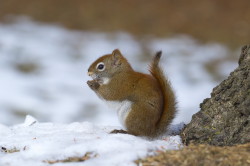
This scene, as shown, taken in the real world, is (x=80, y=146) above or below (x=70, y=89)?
below

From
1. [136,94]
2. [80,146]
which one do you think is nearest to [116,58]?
[136,94]

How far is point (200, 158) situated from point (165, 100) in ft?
3.14

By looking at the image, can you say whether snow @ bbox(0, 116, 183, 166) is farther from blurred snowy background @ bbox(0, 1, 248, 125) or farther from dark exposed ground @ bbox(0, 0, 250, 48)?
dark exposed ground @ bbox(0, 0, 250, 48)

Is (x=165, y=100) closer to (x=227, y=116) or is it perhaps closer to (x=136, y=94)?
(x=136, y=94)

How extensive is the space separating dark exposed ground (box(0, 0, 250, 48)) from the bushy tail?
6.89m

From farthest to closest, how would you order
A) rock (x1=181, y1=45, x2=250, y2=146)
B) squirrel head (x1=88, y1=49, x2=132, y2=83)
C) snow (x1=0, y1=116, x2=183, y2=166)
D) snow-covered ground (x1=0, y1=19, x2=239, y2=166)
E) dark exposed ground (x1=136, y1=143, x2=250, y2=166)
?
squirrel head (x1=88, y1=49, x2=132, y2=83) < rock (x1=181, y1=45, x2=250, y2=146) < snow-covered ground (x1=0, y1=19, x2=239, y2=166) < snow (x1=0, y1=116, x2=183, y2=166) < dark exposed ground (x1=136, y1=143, x2=250, y2=166)

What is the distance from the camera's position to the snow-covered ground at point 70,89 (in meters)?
3.56

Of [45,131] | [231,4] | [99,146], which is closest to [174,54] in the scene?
[231,4]

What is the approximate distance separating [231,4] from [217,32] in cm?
83

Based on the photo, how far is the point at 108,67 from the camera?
13.8 ft

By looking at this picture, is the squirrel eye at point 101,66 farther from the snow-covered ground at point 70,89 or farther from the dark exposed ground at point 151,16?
the dark exposed ground at point 151,16

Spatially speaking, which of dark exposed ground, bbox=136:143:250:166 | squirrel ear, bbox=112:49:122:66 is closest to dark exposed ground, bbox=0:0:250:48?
squirrel ear, bbox=112:49:122:66

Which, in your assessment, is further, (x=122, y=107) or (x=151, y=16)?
(x=151, y=16)

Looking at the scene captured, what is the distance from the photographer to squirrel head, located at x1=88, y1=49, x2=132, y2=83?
4.19 meters
